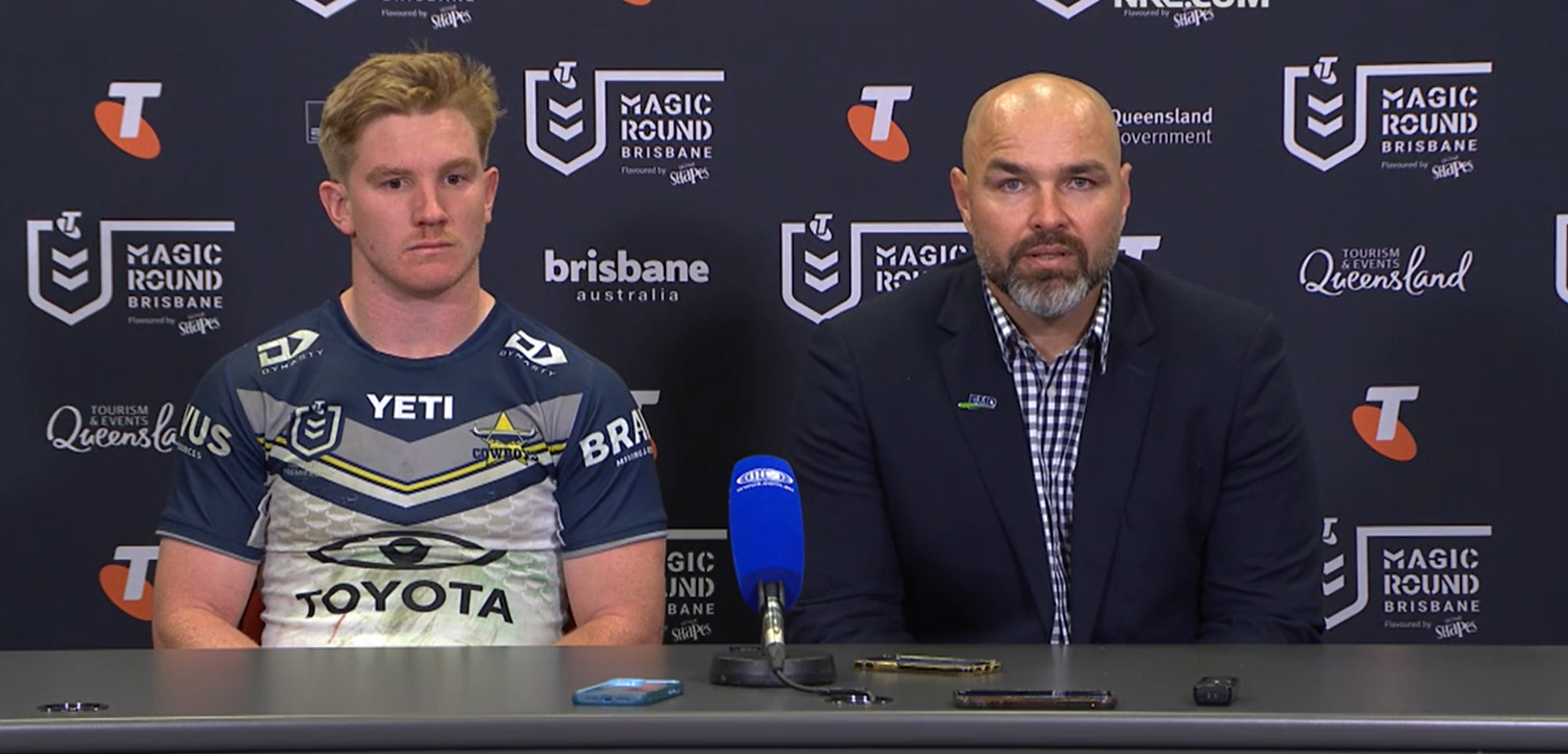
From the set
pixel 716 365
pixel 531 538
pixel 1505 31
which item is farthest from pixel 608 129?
pixel 1505 31

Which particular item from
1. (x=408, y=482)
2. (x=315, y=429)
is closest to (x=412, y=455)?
(x=408, y=482)

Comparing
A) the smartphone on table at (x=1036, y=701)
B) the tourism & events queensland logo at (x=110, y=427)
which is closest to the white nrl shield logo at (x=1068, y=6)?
the tourism & events queensland logo at (x=110, y=427)

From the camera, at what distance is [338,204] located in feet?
8.93

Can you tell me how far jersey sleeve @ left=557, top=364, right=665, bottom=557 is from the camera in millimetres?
2611

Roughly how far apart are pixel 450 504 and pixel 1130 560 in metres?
1.02

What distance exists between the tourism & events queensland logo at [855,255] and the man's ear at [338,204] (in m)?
1.00

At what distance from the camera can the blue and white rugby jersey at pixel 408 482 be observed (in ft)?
8.32

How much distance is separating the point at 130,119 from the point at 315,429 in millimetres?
1153

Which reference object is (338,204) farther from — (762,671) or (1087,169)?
(762,671)

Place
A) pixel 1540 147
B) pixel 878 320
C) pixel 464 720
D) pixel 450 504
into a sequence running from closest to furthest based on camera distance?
1. pixel 464 720
2. pixel 450 504
3. pixel 878 320
4. pixel 1540 147

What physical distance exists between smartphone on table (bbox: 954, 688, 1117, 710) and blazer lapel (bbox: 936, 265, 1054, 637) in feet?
3.40

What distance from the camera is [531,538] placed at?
2.61 meters

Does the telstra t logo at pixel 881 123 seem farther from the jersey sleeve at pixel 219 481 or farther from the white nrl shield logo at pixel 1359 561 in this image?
the jersey sleeve at pixel 219 481

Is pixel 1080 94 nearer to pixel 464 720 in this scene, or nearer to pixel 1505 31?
pixel 1505 31
